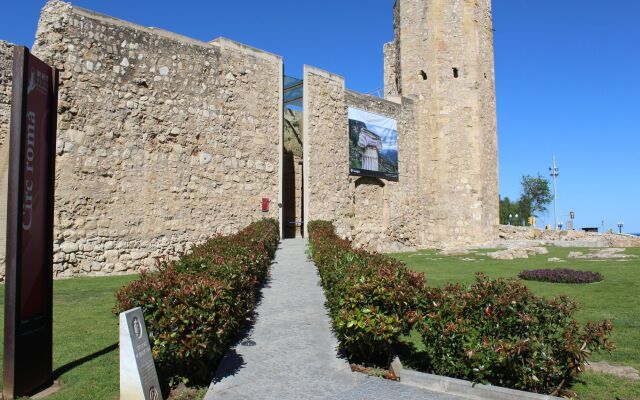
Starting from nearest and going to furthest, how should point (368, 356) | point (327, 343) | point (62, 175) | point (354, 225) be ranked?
point (368, 356) < point (327, 343) < point (62, 175) < point (354, 225)

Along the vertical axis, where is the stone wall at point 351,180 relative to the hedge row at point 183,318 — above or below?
above

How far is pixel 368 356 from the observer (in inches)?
222

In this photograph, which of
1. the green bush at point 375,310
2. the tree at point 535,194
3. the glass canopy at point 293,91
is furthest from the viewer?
the tree at point 535,194

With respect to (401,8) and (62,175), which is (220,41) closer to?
(62,175)

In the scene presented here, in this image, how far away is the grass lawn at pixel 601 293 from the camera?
16.4 ft

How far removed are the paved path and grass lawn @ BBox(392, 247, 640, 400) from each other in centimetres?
187

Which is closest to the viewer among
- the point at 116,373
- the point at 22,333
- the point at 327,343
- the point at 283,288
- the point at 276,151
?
the point at 22,333

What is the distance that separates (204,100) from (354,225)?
9.62 meters

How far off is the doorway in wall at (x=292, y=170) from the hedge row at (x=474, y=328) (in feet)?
52.6

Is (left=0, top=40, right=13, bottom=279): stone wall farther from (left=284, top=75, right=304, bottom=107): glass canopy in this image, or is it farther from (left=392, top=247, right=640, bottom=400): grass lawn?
(left=284, top=75, right=304, bottom=107): glass canopy

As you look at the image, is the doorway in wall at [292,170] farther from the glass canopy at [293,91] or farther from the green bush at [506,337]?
the green bush at [506,337]

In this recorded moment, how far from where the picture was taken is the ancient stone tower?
24109mm

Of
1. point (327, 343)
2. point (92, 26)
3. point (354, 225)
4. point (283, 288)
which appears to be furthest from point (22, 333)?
point (354, 225)


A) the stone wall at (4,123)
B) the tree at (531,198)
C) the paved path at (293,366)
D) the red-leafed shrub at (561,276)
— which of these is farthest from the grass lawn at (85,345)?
the tree at (531,198)
